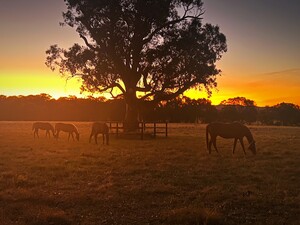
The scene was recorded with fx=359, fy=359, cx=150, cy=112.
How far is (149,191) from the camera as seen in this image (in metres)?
10.1

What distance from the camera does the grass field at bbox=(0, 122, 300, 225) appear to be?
25.2 feet

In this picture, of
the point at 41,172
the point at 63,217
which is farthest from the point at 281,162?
the point at 63,217

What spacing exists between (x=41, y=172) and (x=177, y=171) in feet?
16.3

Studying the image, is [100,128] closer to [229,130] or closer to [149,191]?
[229,130]

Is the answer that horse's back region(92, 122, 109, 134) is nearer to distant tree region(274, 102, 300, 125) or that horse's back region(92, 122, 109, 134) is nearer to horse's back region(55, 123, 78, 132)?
horse's back region(55, 123, 78, 132)

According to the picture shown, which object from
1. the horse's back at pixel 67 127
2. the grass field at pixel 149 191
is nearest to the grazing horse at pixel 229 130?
the grass field at pixel 149 191

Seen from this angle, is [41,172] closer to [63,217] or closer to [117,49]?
[63,217]

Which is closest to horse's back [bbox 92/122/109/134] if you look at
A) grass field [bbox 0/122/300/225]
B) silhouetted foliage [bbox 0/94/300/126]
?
grass field [bbox 0/122/300/225]

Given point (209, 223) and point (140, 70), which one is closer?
point (209, 223)

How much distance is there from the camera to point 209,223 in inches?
285

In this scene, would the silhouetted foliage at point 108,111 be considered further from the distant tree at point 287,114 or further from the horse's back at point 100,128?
the horse's back at point 100,128

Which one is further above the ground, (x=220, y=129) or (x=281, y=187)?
(x=220, y=129)

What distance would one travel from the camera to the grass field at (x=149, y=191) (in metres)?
7.68

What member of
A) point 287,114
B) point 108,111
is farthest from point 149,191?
point 287,114
